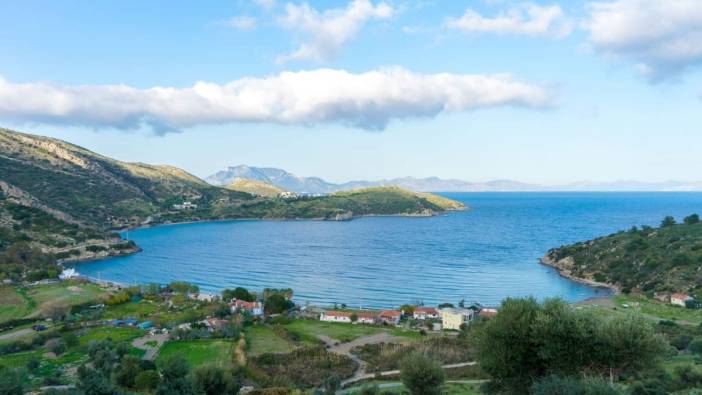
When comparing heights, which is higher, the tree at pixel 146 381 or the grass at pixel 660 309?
the tree at pixel 146 381

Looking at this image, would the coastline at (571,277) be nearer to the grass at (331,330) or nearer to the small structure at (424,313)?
the small structure at (424,313)

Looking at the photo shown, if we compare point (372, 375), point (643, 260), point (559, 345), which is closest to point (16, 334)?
point (372, 375)

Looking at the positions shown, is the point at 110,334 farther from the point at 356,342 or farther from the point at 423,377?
the point at 423,377

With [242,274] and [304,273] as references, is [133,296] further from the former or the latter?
[304,273]

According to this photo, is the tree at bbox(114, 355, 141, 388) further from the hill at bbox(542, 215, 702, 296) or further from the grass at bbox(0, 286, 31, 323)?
the hill at bbox(542, 215, 702, 296)

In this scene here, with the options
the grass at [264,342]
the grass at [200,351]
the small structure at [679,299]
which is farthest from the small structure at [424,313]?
the small structure at [679,299]

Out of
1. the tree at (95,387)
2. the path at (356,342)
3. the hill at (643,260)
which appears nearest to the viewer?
the tree at (95,387)

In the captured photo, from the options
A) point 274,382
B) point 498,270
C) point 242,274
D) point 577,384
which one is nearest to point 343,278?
point 242,274
